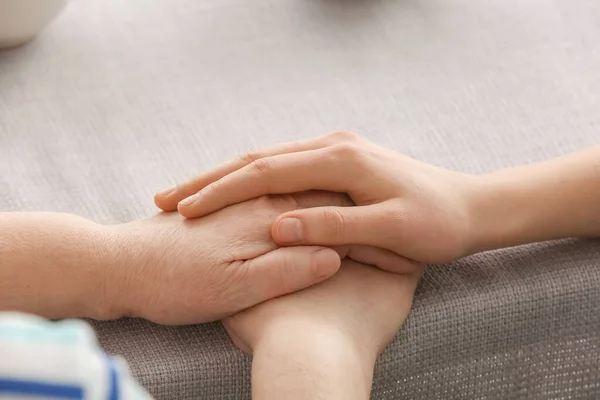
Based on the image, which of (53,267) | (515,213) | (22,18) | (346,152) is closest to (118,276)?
(53,267)

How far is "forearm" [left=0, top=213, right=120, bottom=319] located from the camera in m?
0.90

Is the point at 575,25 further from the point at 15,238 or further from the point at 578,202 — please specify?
the point at 15,238

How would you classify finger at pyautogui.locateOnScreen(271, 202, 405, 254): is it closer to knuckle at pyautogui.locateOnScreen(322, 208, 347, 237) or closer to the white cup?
knuckle at pyautogui.locateOnScreen(322, 208, 347, 237)

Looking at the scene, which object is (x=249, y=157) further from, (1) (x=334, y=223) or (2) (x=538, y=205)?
(2) (x=538, y=205)

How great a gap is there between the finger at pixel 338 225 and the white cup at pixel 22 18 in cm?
62

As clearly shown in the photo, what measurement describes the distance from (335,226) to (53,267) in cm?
29

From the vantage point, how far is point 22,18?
1.34 m

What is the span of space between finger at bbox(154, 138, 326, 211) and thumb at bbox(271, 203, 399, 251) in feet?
0.32

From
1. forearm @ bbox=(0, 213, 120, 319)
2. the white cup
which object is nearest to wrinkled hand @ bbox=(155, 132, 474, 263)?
forearm @ bbox=(0, 213, 120, 319)

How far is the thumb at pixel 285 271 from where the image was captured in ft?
3.04

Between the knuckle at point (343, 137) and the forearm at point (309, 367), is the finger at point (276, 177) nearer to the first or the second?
the knuckle at point (343, 137)

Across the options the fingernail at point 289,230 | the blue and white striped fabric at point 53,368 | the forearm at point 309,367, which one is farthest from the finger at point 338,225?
the blue and white striped fabric at point 53,368

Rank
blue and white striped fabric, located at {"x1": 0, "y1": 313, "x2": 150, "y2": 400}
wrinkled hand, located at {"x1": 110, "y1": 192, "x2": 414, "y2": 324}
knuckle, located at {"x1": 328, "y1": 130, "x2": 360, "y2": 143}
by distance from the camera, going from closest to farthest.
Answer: blue and white striped fabric, located at {"x1": 0, "y1": 313, "x2": 150, "y2": 400}
wrinkled hand, located at {"x1": 110, "y1": 192, "x2": 414, "y2": 324}
knuckle, located at {"x1": 328, "y1": 130, "x2": 360, "y2": 143}

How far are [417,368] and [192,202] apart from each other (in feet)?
1.01
